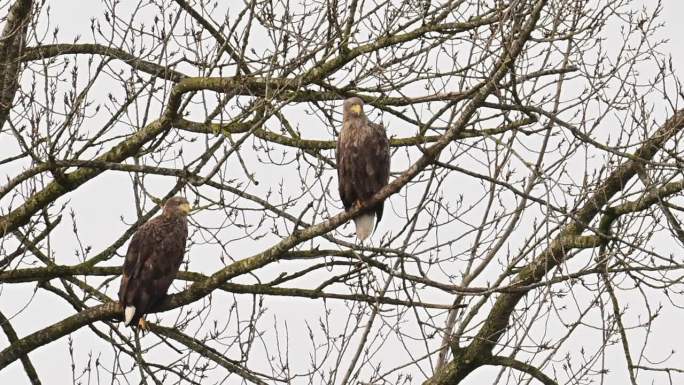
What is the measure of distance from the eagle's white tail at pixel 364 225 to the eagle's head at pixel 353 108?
2.28 feet

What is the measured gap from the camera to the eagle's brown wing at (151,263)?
23.9 feet

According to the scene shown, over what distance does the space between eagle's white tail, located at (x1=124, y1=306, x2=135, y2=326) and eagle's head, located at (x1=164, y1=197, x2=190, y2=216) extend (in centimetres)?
84

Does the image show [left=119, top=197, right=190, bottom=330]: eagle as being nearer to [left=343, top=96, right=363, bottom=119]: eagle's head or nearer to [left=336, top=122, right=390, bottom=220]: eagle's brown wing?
[left=336, top=122, right=390, bottom=220]: eagle's brown wing

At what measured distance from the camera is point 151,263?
7.60 m

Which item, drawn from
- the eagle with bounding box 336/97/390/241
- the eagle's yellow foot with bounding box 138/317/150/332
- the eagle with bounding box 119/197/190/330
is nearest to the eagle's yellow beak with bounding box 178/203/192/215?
the eagle with bounding box 119/197/190/330

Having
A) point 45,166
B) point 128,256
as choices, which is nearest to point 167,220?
point 128,256

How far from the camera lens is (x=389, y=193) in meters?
6.20

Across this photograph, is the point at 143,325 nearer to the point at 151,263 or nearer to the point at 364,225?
the point at 151,263

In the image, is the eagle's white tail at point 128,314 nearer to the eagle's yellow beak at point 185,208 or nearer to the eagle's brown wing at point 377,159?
the eagle's yellow beak at point 185,208

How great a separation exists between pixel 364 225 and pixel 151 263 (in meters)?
1.48

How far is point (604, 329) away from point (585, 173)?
1008 mm

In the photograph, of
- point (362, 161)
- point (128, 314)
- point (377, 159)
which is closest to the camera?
point (128, 314)

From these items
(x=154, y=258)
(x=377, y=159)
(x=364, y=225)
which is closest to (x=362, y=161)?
(x=377, y=159)

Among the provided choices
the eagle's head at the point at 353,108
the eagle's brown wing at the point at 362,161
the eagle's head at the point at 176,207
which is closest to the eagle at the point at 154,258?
the eagle's head at the point at 176,207
